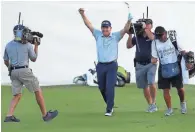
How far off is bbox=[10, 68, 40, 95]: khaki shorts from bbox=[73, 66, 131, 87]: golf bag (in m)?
4.77

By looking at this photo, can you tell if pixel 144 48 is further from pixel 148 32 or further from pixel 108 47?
pixel 108 47

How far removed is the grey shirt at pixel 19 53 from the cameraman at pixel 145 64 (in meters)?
1.61

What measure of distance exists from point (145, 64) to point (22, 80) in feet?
6.08

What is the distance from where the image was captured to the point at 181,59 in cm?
814

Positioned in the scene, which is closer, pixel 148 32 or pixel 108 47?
pixel 108 47

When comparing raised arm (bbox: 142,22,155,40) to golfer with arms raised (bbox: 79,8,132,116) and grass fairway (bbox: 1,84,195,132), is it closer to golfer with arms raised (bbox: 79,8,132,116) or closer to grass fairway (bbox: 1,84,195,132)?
golfer with arms raised (bbox: 79,8,132,116)

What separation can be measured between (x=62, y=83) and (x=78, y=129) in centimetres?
600

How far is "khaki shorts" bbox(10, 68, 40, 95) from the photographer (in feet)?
25.0

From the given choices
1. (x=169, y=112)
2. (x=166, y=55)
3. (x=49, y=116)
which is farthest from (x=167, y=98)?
(x=49, y=116)

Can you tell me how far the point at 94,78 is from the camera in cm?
1259

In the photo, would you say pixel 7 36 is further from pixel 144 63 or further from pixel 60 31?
pixel 144 63

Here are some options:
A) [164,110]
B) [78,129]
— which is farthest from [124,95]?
[78,129]

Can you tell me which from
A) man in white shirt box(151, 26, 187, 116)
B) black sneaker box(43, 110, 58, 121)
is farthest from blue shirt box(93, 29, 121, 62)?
black sneaker box(43, 110, 58, 121)

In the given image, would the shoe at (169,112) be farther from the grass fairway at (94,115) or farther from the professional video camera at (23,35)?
the professional video camera at (23,35)
